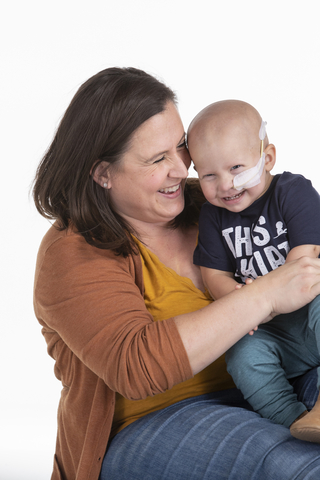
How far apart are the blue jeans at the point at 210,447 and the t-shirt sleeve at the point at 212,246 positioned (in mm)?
446

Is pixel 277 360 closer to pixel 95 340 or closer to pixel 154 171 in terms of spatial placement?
pixel 95 340

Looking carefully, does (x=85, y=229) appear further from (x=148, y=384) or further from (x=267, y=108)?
(x=267, y=108)

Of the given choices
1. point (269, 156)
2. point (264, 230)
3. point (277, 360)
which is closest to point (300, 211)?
point (264, 230)

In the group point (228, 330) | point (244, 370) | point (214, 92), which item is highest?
point (214, 92)

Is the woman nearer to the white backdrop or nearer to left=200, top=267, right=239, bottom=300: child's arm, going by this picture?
left=200, top=267, right=239, bottom=300: child's arm

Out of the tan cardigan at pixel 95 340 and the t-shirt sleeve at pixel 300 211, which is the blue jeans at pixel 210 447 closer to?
the tan cardigan at pixel 95 340

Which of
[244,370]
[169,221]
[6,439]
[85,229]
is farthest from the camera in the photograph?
[6,439]

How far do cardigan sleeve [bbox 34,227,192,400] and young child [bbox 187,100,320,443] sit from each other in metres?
0.28

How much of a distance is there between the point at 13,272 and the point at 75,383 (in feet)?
5.69

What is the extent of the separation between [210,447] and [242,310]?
1.28 ft

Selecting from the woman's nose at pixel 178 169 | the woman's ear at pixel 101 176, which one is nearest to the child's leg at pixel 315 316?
the woman's nose at pixel 178 169

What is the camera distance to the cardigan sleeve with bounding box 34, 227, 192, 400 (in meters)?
1.51

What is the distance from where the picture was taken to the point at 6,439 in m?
3.19

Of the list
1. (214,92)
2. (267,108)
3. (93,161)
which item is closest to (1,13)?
(214,92)
